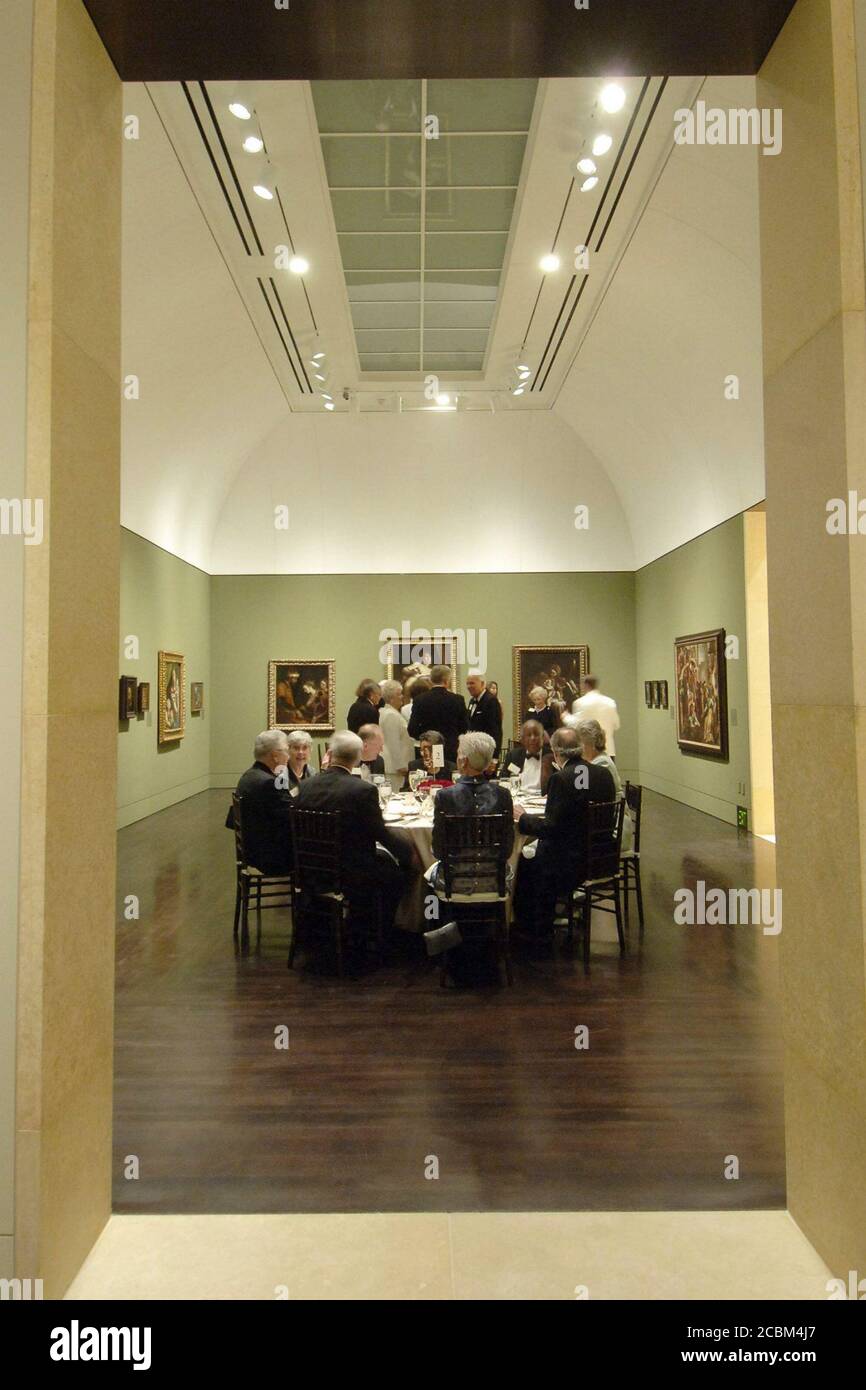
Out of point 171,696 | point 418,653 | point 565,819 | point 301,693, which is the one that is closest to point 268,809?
point 565,819

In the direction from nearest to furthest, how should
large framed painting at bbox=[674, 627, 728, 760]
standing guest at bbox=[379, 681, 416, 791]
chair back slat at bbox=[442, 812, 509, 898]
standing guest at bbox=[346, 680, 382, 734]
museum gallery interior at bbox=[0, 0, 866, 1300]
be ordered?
museum gallery interior at bbox=[0, 0, 866, 1300], chair back slat at bbox=[442, 812, 509, 898], standing guest at bbox=[346, 680, 382, 734], standing guest at bbox=[379, 681, 416, 791], large framed painting at bbox=[674, 627, 728, 760]

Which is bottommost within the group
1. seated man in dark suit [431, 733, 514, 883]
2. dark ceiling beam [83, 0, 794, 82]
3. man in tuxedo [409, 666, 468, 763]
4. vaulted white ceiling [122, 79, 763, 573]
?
seated man in dark suit [431, 733, 514, 883]

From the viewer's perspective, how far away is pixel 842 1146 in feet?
8.45

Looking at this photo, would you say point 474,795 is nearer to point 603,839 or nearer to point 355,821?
point 355,821

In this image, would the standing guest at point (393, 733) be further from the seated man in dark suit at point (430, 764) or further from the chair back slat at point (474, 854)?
the chair back slat at point (474, 854)

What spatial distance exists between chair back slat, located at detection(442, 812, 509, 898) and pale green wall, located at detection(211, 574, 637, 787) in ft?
39.7

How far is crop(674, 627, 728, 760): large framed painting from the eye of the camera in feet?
41.7

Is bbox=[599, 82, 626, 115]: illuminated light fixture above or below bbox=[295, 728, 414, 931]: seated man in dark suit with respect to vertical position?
above

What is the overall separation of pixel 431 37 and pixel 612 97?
19.5 ft

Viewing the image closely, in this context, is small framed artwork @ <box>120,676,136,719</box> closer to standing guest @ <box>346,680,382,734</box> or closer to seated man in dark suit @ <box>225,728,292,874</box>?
standing guest @ <box>346,680,382,734</box>

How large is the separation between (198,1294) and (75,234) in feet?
10.7

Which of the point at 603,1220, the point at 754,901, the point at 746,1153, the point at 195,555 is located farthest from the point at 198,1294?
the point at 195,555

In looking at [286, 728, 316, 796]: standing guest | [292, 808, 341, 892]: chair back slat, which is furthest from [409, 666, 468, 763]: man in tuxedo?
[292, 808, 341, 892]: chair back slat

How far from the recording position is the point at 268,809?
6656 mm
